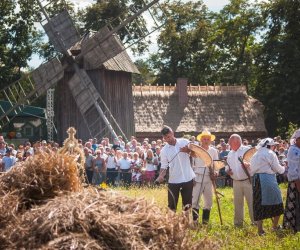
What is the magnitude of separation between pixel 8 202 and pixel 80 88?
93.4 ft

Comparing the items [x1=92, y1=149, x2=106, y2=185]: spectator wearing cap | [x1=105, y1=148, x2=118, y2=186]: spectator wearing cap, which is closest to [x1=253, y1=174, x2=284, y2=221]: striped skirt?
[x1=92, y1=149, x2=106, y2=185]: spectator wearing cap

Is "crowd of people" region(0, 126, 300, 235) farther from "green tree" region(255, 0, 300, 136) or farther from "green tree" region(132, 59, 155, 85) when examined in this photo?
"green tree" region(132, 59, 155, 85)

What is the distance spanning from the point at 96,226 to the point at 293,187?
7.60m

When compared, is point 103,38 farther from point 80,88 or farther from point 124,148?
point 124,148

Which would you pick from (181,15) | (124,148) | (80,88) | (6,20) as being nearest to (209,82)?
(181,15)

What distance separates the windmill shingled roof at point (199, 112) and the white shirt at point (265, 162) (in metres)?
28.0

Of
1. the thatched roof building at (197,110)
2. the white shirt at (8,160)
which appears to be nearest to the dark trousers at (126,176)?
the white shirt at (8,160)

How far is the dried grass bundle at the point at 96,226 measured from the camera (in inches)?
199

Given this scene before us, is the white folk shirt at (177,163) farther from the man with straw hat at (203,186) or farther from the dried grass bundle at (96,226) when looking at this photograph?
the dried grass bundle at (96,226)

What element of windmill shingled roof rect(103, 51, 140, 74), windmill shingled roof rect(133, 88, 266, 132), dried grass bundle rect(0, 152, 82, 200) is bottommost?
dried grass bundle rect(0, 152, 82, 200)

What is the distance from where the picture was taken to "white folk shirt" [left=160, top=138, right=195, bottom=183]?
1282 cm

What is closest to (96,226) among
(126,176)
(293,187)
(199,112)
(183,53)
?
(293,187)

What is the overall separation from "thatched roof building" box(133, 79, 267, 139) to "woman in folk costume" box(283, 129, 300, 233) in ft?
92.3

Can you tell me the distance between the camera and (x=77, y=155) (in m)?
6.55
